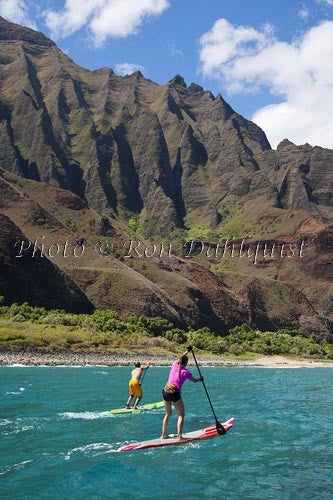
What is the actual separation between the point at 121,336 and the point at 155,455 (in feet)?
326

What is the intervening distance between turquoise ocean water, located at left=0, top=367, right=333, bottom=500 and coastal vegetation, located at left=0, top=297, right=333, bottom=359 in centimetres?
6133

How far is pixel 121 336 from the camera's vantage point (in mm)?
119062

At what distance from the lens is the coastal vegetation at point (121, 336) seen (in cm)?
9919

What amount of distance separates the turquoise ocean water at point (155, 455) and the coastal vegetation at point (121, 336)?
61.3 meters

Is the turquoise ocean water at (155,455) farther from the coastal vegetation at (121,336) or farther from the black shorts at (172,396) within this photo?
the coastal vegetation at (121,336)

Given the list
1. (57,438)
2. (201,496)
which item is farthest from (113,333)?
(201,496)

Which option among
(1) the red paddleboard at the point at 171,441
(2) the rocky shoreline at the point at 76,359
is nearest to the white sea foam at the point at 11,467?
(1) the red paddleboard at the point at 171,441

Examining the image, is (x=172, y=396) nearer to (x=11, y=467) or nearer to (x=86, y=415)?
(x=11, y=467)

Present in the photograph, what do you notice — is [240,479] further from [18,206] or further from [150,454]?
[18,206]

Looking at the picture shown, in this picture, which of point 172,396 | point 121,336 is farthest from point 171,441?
point 121,336

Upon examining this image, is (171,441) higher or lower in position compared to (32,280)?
lower

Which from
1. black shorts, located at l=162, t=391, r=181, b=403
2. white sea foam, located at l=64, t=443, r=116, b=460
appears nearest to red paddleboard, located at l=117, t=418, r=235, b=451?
white sea foam, located at l=64, t=443, r=116, b=460

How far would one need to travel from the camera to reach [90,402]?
37.7 m

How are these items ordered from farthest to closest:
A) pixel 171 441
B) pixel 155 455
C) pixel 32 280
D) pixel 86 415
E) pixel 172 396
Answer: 1. pixel 32 280
2. pixel 86 415
3. pixel 171 441
4. pixel 172 396
5. pixel 155 455
